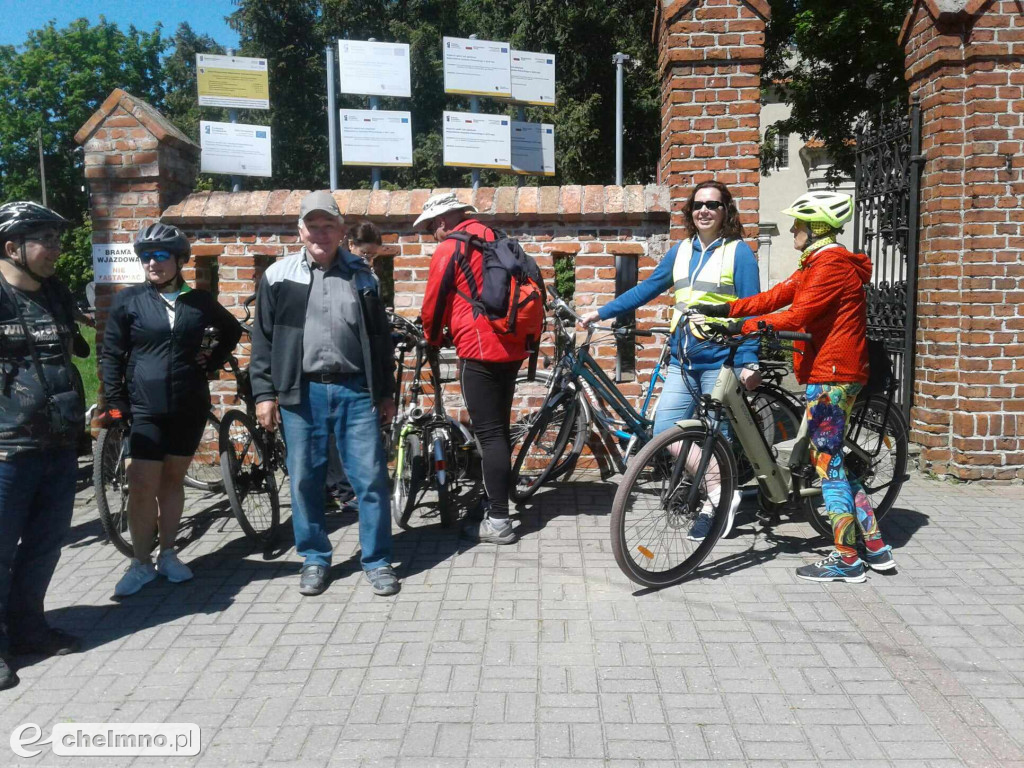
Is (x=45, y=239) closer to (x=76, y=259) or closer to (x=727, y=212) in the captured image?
(x=727, y=212)

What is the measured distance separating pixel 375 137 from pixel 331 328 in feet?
10.5

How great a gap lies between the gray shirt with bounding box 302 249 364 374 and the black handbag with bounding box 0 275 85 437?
3.53 feet

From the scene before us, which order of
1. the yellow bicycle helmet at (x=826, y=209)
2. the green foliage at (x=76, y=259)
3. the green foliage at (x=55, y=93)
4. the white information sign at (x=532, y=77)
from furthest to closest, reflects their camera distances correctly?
the green foliage at (x=55, y=93)
the green foliage at (x=76, y=259)
the white information sign at (x=532, y=77)
the yellow bicycle helmet at (x=826, y=209)

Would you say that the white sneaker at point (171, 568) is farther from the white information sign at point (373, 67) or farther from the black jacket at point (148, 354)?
the white information sign at point (373, 67)

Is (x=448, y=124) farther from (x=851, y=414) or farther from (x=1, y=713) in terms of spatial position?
(x=1, y=713)

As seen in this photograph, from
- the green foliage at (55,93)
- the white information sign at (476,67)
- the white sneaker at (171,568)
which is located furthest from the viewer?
the green foliage at (55,93)

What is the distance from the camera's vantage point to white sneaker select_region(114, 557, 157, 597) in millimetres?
4715

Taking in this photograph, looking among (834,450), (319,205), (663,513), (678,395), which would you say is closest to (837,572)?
(834,450)

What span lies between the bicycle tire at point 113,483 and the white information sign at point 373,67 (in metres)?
3.46

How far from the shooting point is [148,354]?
4.66 meters

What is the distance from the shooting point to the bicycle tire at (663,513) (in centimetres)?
440

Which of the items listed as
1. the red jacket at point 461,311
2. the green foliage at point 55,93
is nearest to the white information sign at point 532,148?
the red jacket at point 461,311

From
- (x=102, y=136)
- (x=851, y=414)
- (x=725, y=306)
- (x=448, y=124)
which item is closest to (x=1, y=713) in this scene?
(x=725, y=306)

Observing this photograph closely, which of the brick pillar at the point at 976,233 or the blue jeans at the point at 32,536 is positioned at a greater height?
the brick pillar at the point at 976,233
